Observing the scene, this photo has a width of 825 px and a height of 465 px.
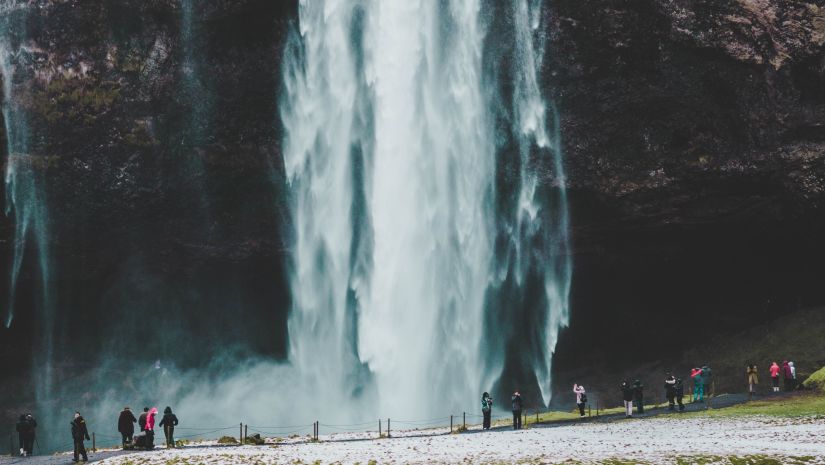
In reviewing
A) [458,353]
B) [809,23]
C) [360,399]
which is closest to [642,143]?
[809,23]

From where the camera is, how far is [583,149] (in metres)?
46.5

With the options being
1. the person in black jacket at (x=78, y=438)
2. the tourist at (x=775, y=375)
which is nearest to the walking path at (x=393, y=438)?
the person in black jacket at (x=78, y=438)

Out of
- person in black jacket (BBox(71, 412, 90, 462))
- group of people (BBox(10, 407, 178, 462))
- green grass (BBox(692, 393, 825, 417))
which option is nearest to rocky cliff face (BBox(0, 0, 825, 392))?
green grass (BBox(692, 393, 825, 417))

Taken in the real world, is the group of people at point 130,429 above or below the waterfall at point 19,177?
below

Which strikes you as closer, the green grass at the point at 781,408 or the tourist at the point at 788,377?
the green grass at the point at 781,408

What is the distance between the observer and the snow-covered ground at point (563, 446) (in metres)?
23.8

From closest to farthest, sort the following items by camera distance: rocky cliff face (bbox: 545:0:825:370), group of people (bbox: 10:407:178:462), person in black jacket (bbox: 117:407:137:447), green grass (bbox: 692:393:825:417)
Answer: group of people (bbox: 10:407:178:462), person in black jacket (bbox: 117:407:137:447), green grass (bbox: 692:393:825:417), rocky cliff face (bbox: 545:0:825:370)

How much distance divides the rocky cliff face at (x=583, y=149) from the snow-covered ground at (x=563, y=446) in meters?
17.2

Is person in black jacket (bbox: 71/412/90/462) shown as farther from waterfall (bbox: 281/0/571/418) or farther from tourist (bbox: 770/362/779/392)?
tourist (bbox: 770/362/779/392)

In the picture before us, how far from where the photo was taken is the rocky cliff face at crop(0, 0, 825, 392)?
44625 millimetres

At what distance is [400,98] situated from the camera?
161 ft

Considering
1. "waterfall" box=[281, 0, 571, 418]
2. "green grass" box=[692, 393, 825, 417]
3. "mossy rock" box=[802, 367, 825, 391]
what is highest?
"waterfall" box=[281, 0, 571, 418]

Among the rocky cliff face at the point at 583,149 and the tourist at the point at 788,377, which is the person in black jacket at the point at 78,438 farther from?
the tourist at the point at 788,377

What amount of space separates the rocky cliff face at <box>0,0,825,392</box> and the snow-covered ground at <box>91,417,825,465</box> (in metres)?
17.2
